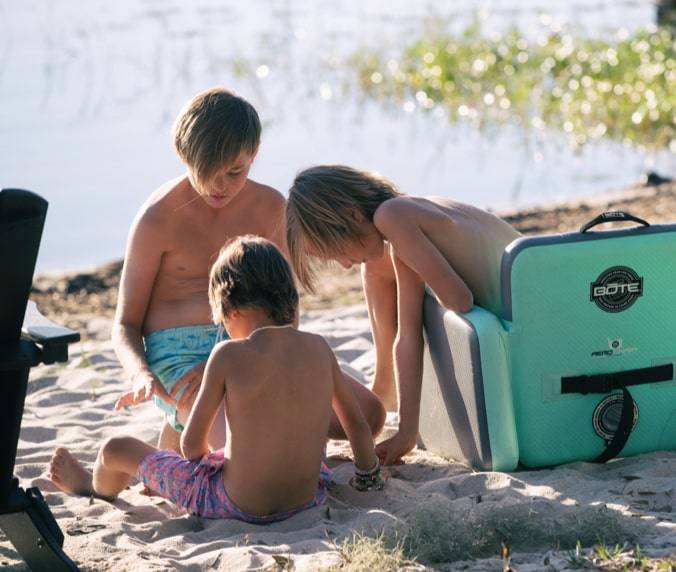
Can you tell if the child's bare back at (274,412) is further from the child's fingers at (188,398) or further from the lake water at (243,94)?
the lake water at (243,94)

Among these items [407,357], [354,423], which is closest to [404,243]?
[407,357]

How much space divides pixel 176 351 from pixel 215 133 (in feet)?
2.45

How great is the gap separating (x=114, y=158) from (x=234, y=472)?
6671 mm

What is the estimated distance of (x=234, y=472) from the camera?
3551 mm

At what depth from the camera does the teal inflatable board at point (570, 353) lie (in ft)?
12.3

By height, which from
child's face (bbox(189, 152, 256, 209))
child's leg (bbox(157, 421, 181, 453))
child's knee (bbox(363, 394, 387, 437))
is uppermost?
child's face (bbox(189, 152, 256, 209))

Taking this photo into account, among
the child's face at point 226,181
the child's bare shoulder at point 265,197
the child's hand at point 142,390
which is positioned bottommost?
the child's hand at point 142,390

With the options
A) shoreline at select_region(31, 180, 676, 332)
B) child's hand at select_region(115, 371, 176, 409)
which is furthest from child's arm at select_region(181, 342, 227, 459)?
shoreline at select_region(31, 180, 676, 332)

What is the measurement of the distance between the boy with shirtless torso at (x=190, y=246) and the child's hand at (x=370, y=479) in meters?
0.50

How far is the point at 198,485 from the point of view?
3.64 meters

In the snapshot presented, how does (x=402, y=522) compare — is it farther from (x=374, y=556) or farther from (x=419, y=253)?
(x=419, y=253)

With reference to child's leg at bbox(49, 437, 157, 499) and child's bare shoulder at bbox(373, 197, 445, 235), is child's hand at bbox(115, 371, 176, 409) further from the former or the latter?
child's bare shoulder at bbox(373, 197, 445, 235)

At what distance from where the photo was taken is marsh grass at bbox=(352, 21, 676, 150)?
10.7 meters

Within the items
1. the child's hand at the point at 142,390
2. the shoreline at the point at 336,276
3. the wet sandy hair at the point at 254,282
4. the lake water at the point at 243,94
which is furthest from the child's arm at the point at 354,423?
the lake water at the point at 243,94
